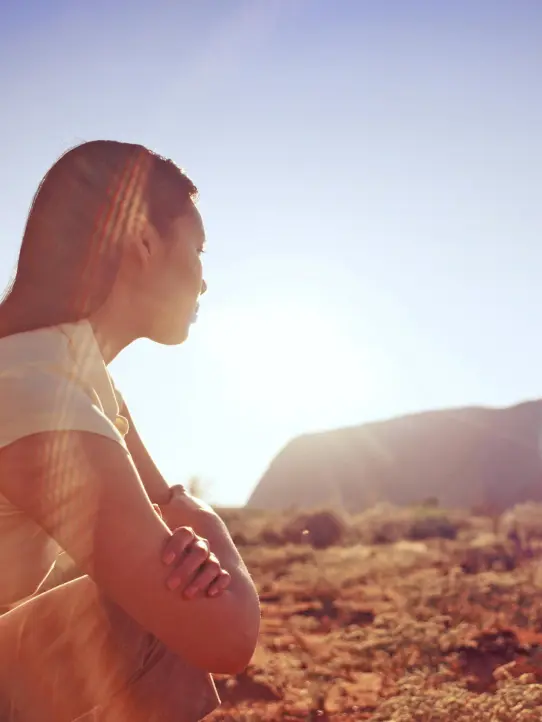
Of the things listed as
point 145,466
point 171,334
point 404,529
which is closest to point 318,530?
point 404,529

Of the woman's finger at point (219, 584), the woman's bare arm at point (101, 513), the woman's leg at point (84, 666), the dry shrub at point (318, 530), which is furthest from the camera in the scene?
the dry shrub at point (318, 530)

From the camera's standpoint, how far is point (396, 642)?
479cm

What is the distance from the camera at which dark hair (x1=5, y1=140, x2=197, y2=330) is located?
1869 mm

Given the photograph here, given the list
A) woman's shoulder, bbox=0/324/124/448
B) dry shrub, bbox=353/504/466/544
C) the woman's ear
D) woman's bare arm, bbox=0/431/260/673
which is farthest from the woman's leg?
dry shrub, bbox=353/504/466/544

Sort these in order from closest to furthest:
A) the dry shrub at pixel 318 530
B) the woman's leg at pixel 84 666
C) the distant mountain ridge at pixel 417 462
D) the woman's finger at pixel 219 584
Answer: the woman's finger at pixel 219 584, the woman's leg at pixel 84 666, the dry shrub at pixel 318 530, the distant mountain ridge at pixel 417 462

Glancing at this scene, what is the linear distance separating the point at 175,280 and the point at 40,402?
2.09 ft

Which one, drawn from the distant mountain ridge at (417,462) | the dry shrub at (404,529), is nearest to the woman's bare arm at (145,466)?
the dry shrub at (404,529)

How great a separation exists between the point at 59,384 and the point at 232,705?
2802 mm

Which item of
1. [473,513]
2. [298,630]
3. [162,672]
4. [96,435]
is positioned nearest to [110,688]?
[162,672]

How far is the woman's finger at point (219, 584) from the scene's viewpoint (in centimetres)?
162

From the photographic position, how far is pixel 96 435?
5.07 feet

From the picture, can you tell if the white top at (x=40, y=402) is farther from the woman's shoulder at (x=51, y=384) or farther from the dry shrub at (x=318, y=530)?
the dry shrub at (x=318, y=530)

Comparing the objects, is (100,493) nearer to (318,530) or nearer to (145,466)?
(145,466)

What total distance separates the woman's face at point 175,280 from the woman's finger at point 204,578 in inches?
27.3
